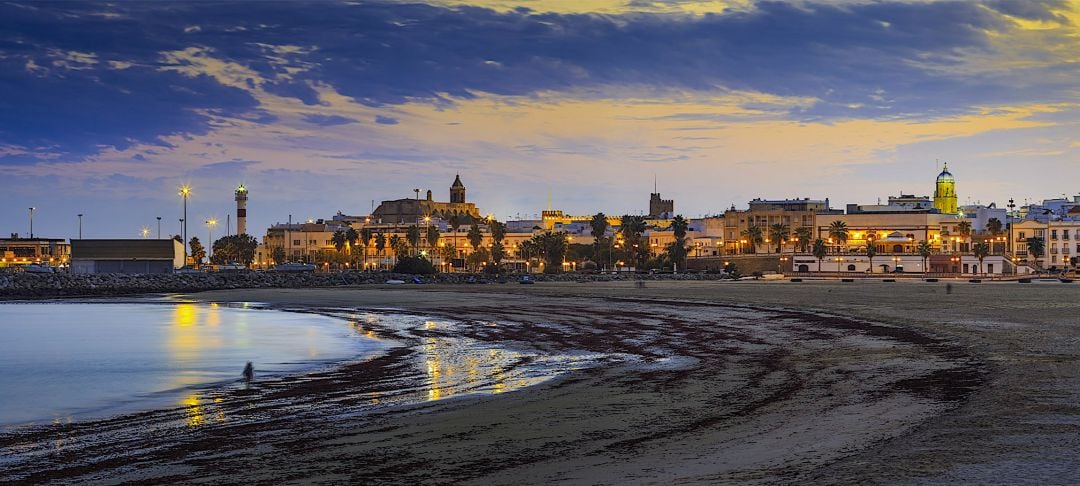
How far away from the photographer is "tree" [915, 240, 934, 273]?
→ 16300 centimetres

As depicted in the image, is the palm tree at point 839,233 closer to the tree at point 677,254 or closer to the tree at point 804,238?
the tree at point 804,238

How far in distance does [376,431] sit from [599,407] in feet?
13.6

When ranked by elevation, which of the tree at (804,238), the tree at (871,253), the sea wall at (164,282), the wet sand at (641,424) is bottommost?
the sea wall at (164,282)

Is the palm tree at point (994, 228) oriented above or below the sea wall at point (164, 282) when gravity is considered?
above

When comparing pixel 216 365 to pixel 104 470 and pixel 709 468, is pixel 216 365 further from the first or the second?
pixel 709 468

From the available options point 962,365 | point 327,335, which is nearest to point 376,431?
point 962,365

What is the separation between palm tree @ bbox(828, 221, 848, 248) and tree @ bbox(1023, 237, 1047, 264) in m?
28.7

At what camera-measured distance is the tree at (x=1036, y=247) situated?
168 meters

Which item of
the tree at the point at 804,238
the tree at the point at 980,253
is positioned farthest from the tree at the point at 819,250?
the tree at the point at 980,253

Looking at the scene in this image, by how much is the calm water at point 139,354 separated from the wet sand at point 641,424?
7.75ft

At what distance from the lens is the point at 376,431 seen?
50.5ft

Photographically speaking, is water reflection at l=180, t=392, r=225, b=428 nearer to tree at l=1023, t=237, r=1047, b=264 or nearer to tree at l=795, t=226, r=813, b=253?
tree at l=795, t=226, r=813, b=253

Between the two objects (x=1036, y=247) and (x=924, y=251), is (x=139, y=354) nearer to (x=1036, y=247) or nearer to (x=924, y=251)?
(x=924, y=251)

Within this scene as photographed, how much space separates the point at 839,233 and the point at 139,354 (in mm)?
154063
